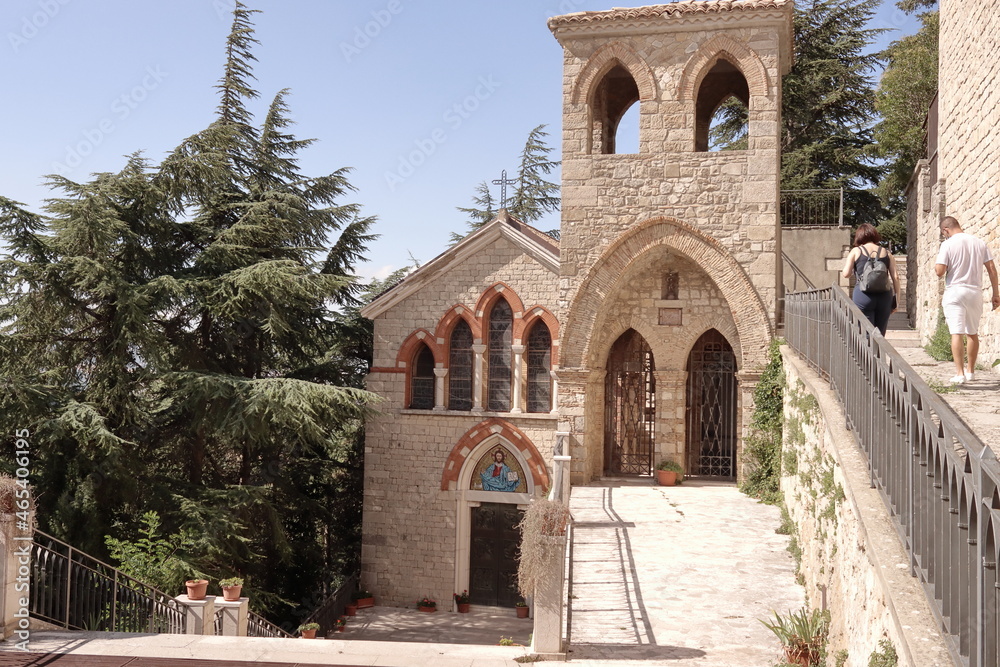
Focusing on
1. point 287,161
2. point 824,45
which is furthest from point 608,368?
point 824,45

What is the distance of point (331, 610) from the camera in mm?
16953

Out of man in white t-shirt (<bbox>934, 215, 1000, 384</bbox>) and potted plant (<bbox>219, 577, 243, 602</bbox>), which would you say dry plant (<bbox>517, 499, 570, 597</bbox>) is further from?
potted plant (<bbox>219, 577, 243, 602</bbox>)

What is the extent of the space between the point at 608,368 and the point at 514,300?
3.17 metres

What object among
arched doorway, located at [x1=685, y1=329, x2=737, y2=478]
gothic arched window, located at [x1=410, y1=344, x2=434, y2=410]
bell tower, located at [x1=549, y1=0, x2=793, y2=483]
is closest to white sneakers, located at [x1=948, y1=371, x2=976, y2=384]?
bell tower, located at [x1=549, y1=0, x2=793, y2=483]

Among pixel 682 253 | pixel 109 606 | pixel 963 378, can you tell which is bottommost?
pixel 109 606

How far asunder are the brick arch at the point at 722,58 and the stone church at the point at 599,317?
3cm

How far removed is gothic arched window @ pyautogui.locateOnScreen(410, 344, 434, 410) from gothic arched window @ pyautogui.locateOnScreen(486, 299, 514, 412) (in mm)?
1366

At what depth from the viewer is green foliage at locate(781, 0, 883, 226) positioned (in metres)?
25.8

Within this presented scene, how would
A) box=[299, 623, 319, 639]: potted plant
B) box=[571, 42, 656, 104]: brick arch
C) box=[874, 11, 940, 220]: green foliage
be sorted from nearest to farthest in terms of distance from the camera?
1. box=[571, 42, 656, 104]: brick arch
2. box=[299, 623, 319, 639]: potted plant
3. box=[874, 11, 940, 220]: green foliage

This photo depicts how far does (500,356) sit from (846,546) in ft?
40.2

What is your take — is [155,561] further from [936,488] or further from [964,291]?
[936,488]

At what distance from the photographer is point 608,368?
15.3m

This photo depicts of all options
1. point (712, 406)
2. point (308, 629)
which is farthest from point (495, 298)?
point (308, 629)

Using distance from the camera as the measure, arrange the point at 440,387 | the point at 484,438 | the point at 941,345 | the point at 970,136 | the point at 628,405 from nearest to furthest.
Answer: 1. the point at 941,345
2. the point at 970,136
3. the point at 628,405
4. the point at 484,438
5. the point at 440,387
